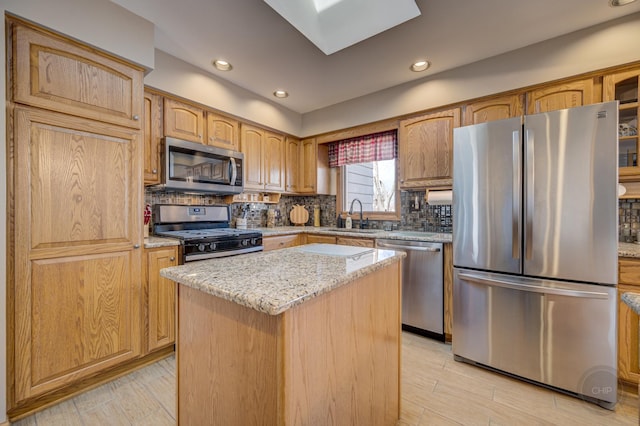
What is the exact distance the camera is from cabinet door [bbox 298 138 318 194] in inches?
148

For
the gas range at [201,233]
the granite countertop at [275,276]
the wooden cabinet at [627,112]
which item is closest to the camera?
the granite countertop at [275,276]

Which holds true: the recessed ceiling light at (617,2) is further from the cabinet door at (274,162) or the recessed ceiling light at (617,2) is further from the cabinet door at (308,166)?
the cabinet door at (274,162)

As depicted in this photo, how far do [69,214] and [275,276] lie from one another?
156 cm

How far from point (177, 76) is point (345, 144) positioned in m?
2.10

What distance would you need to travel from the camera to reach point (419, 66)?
102 inches

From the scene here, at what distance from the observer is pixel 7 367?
4.74ft

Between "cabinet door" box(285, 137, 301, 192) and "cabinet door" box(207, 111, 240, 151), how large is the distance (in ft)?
2.75

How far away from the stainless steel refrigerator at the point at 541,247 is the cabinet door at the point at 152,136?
2.53m

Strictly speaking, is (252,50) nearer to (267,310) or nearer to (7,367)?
(267,310)

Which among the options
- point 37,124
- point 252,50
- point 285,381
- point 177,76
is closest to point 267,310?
point 285,381

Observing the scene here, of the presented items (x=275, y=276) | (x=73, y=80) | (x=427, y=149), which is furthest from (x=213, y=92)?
(x=275, y=276)

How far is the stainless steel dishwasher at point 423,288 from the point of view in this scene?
2.41m

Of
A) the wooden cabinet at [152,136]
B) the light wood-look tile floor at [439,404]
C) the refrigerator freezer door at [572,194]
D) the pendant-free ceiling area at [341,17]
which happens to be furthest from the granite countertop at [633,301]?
the wooden cabinet at [152,136]

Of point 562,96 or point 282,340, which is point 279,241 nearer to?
point 282,340
